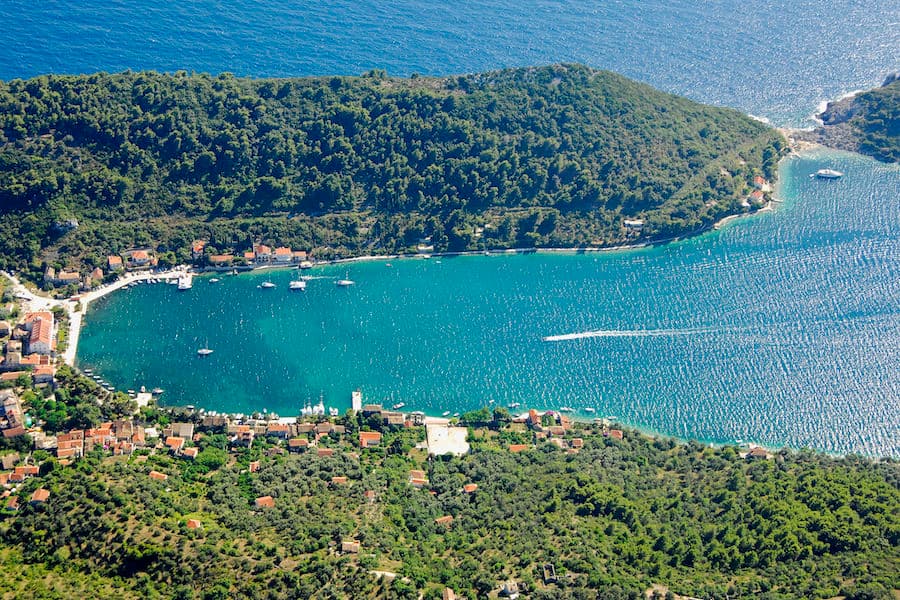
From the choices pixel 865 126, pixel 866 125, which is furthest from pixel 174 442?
pixel 866 125

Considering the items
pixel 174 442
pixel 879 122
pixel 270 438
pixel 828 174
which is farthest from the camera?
pixel 879 122

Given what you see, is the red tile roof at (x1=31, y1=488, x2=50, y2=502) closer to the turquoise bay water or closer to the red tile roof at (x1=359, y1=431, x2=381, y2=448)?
the turquoise bay water

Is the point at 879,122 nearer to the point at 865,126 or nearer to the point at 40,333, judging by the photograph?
the point at 865,126

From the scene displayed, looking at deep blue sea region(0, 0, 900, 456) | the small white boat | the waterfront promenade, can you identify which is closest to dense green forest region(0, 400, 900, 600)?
deep blue sea region(0, 0, 900, 456)

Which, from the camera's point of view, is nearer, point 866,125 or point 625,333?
point 625,333

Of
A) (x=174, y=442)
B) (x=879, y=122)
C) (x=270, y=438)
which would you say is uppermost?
(x=879, y=122)

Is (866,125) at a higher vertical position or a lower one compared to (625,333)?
higher
